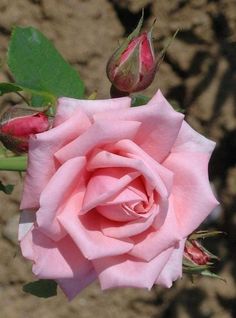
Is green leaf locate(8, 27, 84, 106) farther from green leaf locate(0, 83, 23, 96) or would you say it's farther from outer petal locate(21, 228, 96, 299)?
outer petal locate(21, 228, 96, 299)

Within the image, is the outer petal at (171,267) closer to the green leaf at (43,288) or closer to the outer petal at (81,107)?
the outer petal at (81,107)

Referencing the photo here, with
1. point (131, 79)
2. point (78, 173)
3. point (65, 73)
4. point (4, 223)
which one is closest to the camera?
point (78, 173)

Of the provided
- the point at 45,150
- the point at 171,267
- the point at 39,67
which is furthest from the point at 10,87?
the point at 171,267

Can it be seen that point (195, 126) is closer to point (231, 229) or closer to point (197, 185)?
point (231, 229)

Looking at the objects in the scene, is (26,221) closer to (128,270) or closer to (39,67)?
(128,270)

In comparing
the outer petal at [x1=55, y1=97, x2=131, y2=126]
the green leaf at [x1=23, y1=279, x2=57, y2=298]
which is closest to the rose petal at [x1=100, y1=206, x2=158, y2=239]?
the outer petal at [x1=55, y1=97, x2=131, y2=126]

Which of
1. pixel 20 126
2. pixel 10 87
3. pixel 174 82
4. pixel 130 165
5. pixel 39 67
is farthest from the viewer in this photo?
pixel 174 82

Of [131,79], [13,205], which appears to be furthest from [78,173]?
[13,205]
